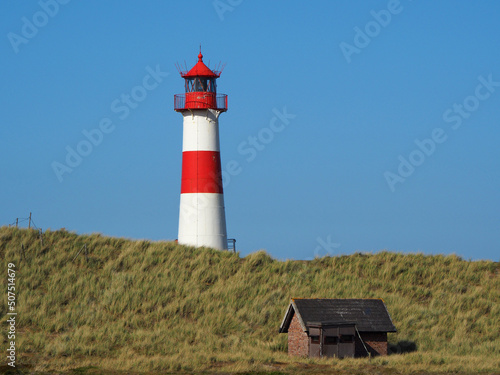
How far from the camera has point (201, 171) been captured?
38156mm

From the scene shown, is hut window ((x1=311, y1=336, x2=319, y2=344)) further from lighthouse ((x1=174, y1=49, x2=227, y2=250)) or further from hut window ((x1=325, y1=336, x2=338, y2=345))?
lighthouse ((x1=174, y1=49, x2=227, y2=250))

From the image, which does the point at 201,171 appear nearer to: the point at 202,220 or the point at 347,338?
the point at 202,220

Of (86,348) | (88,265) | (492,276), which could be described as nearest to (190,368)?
(86,348)

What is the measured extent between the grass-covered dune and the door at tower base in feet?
2.30

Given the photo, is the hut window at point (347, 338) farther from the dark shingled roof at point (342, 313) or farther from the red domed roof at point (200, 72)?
the red domed roof at point (200, 72)

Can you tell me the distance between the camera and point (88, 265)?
35.9 m

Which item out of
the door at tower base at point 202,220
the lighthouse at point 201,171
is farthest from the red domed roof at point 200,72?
the door at tower base at point 202,220

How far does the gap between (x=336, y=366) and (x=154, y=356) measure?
6631mm

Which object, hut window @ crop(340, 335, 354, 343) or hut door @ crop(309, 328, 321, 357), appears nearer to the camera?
hut door @ crop(309, 328, 321, 357)

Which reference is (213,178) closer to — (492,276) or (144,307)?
(144,307)

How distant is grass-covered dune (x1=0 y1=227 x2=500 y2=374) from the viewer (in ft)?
91.9

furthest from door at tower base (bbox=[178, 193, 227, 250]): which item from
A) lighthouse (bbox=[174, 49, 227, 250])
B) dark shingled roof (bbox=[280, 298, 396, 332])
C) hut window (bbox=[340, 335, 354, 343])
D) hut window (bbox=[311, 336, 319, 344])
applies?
hut window (bbox=[340, 335, 354, 343])

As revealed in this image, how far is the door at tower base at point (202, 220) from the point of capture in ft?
126

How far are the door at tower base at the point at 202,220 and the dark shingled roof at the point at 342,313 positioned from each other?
9.54 metres
